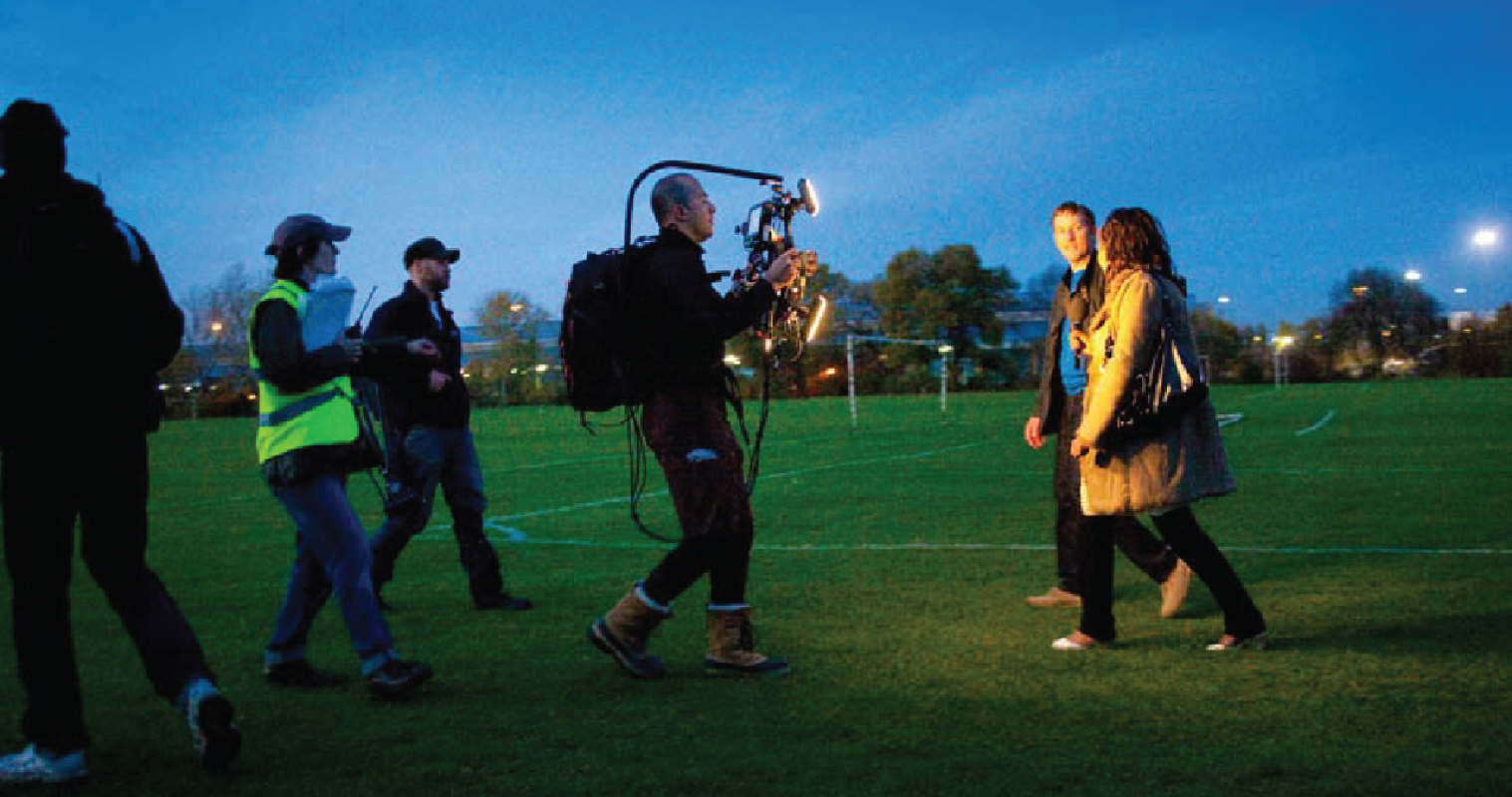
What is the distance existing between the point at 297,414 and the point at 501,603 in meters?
2.64

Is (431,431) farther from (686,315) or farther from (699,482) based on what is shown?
(686,315)

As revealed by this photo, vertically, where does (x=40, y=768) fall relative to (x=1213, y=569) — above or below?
below

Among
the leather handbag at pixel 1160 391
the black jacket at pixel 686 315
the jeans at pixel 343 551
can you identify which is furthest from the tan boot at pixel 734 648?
the leather handbag at pixel 1160 391

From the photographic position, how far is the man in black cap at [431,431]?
307 inches

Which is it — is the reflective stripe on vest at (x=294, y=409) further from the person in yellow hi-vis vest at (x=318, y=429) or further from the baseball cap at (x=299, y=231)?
the baseball cap at (x=299, y=231)

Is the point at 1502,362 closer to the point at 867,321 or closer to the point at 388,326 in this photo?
the point at 867,321

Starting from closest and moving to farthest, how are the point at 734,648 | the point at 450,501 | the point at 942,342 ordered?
the point at 734,648 → the point at 450,501 → the point at 942,342

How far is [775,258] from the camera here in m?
5.87

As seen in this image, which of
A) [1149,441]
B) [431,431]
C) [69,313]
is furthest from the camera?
[431,431]

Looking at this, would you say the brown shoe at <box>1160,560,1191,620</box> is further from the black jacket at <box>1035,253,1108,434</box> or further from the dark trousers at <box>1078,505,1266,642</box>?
the black jacket at <box>1035,253,1108,434</box>

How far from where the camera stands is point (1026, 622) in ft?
23.0

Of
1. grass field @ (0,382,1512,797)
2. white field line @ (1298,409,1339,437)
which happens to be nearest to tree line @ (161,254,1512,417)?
white field line @ (1298,409,1339,437)

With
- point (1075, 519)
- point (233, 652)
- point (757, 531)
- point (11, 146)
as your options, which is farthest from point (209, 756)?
point (757, 531)

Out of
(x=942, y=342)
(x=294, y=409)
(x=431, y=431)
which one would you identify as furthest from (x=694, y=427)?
(x=942, y=342)
